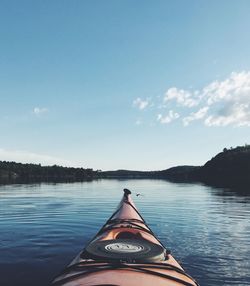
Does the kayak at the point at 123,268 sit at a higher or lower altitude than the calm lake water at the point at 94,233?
higher

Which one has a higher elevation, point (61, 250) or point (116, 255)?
point (116, 255)

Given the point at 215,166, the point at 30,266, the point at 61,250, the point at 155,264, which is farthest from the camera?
the point at 215,166

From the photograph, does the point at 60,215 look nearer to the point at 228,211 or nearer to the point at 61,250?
the point at 61,250

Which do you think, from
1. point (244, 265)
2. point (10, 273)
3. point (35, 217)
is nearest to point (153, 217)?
point (35, 217)

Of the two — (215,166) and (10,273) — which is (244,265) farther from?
(215,166)

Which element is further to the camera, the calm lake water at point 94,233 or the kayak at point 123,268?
the calm lake water at point 94,233

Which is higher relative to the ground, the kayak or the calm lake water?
the kayak

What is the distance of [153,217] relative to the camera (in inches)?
1065

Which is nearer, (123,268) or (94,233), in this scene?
(123,268)

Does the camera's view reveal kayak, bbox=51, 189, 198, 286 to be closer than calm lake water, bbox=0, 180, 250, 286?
Yes

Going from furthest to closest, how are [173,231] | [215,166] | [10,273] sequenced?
[215,166], [173,231], [10,273]

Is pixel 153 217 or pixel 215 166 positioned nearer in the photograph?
pixel 153 217

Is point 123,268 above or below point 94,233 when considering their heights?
above

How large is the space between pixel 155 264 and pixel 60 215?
72.9ft
